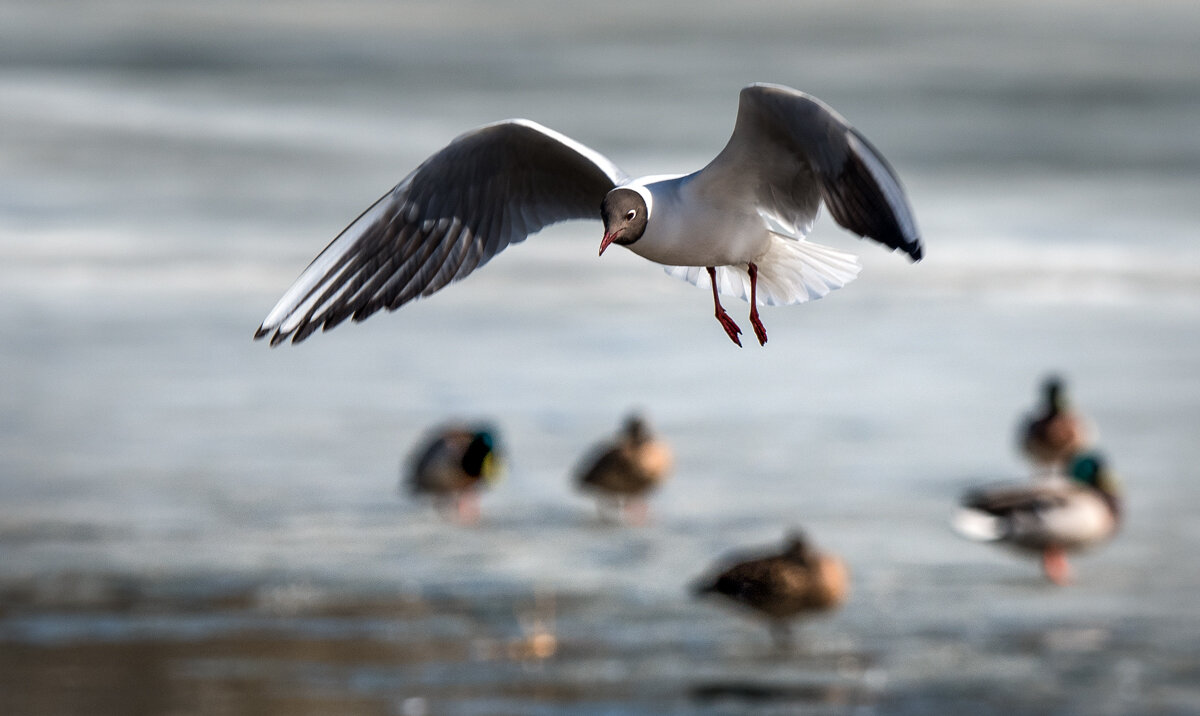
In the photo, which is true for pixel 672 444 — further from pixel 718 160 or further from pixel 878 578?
pixel 718 160

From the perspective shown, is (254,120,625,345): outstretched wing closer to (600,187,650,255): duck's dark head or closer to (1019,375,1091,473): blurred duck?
(600,187,650,255): duck's dark head

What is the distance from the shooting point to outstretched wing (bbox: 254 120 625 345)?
477 cm

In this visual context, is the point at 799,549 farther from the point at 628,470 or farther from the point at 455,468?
the point at 455,468

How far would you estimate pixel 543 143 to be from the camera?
16.8ft

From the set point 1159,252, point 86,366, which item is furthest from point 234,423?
point 1159,252

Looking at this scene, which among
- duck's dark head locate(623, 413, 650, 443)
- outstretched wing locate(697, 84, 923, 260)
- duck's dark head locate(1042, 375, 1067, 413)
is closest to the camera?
outstretched wing locate(697, 84, 923, 260)

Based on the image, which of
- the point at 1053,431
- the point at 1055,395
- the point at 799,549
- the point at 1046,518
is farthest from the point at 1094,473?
the point at 799,549

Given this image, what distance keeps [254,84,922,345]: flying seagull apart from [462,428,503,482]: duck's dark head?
7.20m

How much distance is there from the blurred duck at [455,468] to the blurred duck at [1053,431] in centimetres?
425

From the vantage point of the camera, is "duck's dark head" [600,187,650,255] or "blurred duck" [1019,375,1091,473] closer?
"duck's dark head" [600,187,650,255]

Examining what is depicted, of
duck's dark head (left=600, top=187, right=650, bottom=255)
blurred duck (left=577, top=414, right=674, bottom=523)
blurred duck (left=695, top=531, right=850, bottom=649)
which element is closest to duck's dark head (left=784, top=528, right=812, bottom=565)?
blurred duck (left=695, top=531, right=850, bottom=649)

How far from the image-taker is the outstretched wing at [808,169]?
13.7 ft

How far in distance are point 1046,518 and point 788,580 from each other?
230 cm

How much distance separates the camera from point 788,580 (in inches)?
426
